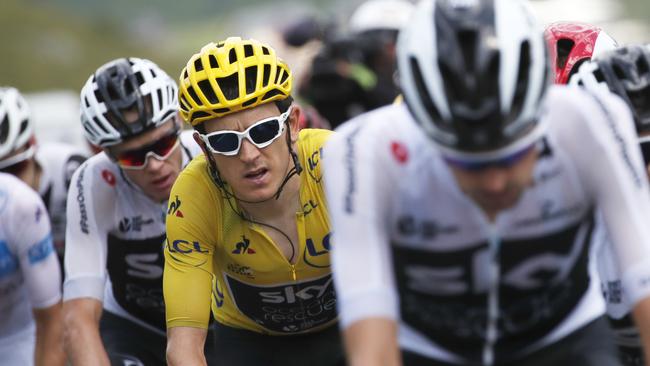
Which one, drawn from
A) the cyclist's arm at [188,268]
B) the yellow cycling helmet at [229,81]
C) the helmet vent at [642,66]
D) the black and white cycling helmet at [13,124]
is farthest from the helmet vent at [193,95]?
the black and white cycling helmet at [13,124]

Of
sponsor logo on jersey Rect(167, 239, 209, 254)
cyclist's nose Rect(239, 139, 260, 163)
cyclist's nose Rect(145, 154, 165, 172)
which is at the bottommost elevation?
sponsor logo on jersey Rect(167, 239, 209, 254)

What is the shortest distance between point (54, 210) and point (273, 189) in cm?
321

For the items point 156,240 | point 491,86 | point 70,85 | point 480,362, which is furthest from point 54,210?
point 70,85

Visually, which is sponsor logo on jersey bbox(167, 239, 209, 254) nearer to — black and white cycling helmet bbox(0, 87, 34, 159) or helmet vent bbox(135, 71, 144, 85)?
helmet vent bbox(135, 71, 144, 85)

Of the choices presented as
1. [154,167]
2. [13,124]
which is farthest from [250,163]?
[13,124]

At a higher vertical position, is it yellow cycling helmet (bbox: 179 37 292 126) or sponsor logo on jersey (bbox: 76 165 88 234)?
yellow cycling helmet (bbox: 179 37 292 126)

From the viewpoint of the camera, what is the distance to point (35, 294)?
6.13m

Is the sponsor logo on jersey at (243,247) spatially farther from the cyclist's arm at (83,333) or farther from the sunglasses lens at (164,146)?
the sunglasses lens at (164,146)

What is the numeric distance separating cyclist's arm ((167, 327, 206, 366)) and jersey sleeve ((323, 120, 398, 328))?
150cm

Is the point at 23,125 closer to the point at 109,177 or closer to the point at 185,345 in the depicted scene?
the point at 109,177

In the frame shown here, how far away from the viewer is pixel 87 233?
607cm

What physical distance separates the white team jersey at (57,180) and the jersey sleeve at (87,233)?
1.59m

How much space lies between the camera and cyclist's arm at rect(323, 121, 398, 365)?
11.1 ft

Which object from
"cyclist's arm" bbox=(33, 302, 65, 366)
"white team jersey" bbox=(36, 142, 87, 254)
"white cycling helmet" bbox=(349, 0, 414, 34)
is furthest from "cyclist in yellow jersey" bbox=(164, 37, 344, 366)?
"white cycling helmet" bbox=(349, 0, 414, 34)
